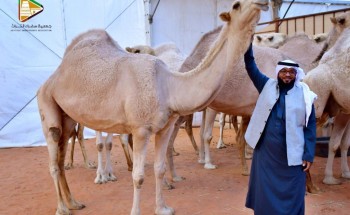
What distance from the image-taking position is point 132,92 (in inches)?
150

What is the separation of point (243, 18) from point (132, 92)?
135 cm

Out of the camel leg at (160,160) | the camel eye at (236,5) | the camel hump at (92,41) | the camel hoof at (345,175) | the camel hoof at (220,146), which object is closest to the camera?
the camel eye at (236,5)

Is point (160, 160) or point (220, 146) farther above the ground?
point (160, 160)

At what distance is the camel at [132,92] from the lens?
11.2 ft

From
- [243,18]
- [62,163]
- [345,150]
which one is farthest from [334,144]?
[62,163]

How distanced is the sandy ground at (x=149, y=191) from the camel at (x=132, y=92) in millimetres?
425

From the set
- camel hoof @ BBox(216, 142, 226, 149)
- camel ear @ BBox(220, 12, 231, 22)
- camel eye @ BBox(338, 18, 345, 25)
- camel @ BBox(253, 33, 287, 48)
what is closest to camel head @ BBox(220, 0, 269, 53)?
camel ear @ BBox(220, 12, 231, 22)

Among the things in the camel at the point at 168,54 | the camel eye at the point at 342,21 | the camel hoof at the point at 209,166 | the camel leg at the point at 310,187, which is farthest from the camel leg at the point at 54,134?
the camel eye at the point at 342,21

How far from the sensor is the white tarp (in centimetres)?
935

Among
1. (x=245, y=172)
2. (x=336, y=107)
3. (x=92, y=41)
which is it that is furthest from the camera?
(x=245, y=172)

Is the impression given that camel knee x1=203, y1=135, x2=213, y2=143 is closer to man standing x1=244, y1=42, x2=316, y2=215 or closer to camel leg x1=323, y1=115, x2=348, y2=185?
camel leg x1=323, y1=115, x2=348, y2=185

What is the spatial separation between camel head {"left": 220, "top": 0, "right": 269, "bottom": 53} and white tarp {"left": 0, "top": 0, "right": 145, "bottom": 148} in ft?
24.1

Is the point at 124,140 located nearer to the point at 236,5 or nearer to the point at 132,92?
the point at 132,92

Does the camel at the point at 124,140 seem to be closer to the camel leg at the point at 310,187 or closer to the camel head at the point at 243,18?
the camel leg at the point at 310,187
